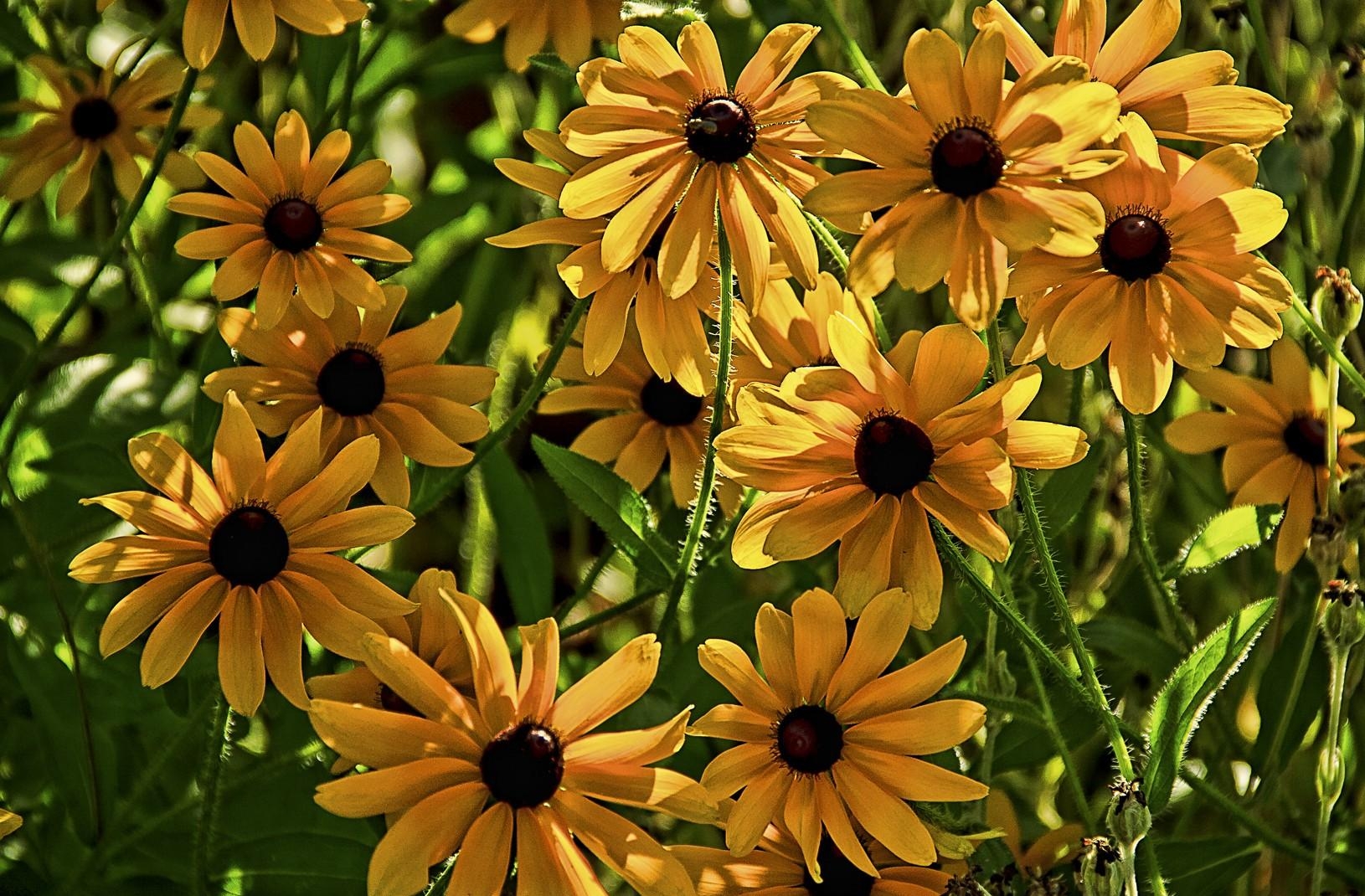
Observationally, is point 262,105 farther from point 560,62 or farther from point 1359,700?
point 1359,700

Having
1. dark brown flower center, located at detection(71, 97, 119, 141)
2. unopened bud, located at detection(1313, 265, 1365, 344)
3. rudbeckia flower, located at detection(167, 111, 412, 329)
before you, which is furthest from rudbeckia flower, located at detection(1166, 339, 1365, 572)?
dark brown flower center, located at detection(71, 97, 119, 141)

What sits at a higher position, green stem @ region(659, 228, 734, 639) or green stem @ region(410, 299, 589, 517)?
green stem @ region(410, 299, 589, 517)

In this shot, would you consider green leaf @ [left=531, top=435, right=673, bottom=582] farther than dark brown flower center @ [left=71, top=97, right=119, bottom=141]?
No

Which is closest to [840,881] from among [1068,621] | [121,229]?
[1068,621]

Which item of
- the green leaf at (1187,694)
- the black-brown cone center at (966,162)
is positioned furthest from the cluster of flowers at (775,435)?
the green leaf at (1187,694)

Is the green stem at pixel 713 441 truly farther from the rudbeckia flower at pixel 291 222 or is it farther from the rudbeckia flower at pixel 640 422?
the rudbeckia flower at pixel 291 222

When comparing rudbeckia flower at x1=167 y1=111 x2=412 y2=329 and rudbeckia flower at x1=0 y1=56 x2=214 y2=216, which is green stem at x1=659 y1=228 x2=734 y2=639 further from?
rudbeckia flower at x1=0 y1=56 x2=214 y2=216

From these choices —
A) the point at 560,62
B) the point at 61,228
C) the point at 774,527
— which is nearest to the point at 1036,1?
the point at 560,62
